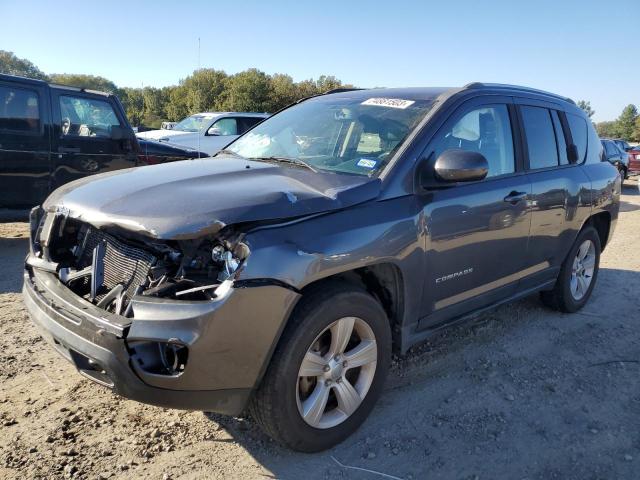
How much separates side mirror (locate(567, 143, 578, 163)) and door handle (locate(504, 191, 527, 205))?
1063 millimetres

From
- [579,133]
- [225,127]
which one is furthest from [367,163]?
[225,127]

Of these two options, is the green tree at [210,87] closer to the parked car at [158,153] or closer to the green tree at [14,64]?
the green tree at [14,64]

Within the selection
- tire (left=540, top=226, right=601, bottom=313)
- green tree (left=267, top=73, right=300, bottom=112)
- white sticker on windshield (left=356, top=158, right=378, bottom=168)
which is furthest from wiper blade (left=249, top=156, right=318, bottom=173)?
green tree (left=267, top=73, right=300, bottom=112)

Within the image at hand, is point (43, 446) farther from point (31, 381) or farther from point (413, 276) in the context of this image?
point (413, 276)

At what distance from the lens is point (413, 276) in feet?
9.68

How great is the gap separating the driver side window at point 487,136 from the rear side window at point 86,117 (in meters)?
5.38

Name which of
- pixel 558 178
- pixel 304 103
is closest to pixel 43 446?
pixel 304 103

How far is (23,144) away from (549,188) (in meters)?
5.95

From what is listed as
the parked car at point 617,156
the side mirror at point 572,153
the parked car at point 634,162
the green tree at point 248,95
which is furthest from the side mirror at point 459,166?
the green tree at point 248,95

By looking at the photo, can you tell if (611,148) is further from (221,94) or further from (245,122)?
(221,94)

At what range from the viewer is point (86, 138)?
A: 6914mm

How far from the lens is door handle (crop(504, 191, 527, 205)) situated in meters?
3.57

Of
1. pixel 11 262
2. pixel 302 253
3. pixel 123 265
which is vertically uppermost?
pixel 302 253

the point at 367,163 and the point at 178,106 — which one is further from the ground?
the point at 178,106
